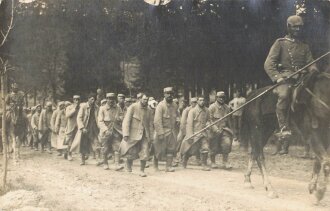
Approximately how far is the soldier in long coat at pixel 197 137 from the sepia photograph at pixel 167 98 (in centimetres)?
3

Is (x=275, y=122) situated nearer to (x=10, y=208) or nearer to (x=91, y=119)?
(x=10, y=208)

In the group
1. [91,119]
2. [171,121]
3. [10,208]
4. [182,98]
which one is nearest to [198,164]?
[171,121]

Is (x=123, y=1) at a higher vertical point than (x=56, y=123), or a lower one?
higher

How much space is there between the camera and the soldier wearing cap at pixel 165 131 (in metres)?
10.9

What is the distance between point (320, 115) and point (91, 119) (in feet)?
24.4

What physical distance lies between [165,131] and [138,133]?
0.65m

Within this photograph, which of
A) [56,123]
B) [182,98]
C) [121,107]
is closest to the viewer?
[121,107]

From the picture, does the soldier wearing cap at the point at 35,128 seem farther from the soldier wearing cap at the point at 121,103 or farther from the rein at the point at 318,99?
the rein at the point at 318,99

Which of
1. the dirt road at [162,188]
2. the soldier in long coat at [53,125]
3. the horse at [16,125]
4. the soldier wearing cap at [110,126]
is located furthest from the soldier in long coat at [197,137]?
the soldier in long coat at [53,125]

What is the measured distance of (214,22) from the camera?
10.3m

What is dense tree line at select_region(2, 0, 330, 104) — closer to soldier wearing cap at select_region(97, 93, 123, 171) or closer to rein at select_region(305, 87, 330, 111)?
soldier wearing cap at select_region(97, 93, 123, 171)

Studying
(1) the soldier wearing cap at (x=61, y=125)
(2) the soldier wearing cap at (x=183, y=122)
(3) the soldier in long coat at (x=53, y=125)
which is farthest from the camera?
(3) the soldier in long coat at (x=53, y=125)

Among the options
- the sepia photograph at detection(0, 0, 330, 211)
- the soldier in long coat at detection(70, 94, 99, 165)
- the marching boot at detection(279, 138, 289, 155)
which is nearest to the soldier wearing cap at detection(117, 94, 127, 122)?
the sepia photograph at detection(0, 0, 330, 211)

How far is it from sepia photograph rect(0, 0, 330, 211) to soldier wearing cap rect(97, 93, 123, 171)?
1.1 inches
